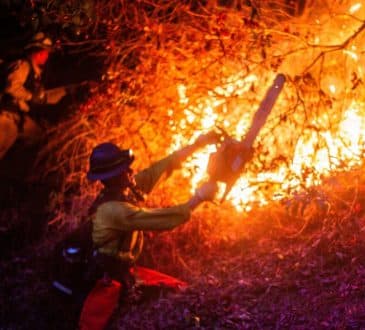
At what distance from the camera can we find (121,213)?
5.30 meters

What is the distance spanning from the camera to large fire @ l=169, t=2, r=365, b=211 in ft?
22.8

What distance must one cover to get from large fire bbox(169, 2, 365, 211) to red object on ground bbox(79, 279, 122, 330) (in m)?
1.94

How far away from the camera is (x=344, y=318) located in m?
4.88

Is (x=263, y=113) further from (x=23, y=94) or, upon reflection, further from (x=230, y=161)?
(x=23, y=94)

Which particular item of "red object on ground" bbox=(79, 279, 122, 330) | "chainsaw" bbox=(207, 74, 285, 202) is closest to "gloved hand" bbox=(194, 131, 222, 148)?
"chainsaw" bbox=(207, 74, 285, 202)

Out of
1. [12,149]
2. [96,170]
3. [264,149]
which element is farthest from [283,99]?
[12,149]

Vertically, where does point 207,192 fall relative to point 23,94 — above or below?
below

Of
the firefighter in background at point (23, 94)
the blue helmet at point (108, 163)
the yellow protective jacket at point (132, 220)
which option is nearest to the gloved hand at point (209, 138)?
the yellow protective jacket at point (132, 220)

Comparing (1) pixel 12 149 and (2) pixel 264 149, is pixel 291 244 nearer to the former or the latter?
(2) pixel 264 149

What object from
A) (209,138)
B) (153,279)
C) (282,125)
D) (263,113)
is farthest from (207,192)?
(282,125)

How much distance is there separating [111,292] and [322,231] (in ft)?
7.98

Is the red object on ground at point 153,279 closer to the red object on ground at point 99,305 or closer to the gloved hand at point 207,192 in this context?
the red object on ground at point 99,305

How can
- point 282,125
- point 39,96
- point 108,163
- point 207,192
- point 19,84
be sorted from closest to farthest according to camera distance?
point 207,192, point 108,163, point 282,125, point 19,84, point 39,96

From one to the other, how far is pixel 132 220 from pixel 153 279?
50.6 inches
